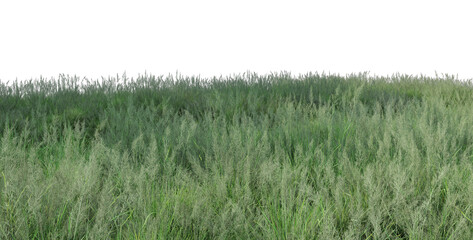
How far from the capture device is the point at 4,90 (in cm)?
725

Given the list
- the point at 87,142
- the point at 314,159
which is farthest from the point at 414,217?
the point at 87,142

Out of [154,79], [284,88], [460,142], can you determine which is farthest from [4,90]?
[460,142]

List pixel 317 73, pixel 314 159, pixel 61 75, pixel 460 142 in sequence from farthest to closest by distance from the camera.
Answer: pixel 317 73, pixel 61 75, pixel 460 142, pixel 314 159

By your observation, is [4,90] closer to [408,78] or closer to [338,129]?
[338,129]

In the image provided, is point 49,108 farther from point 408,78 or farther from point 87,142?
point 408,78

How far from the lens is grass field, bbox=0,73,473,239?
2152 millimetres

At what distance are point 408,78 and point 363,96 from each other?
3841 mm

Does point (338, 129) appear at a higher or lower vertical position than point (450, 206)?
higher

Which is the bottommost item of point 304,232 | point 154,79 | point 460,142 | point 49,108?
point 304,232

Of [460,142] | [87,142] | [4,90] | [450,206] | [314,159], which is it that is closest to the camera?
[450,206]

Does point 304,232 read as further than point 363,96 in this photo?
No

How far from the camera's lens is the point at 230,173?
2.96m

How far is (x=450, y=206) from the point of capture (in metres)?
2.32

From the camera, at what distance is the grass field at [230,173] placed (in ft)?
7.06
